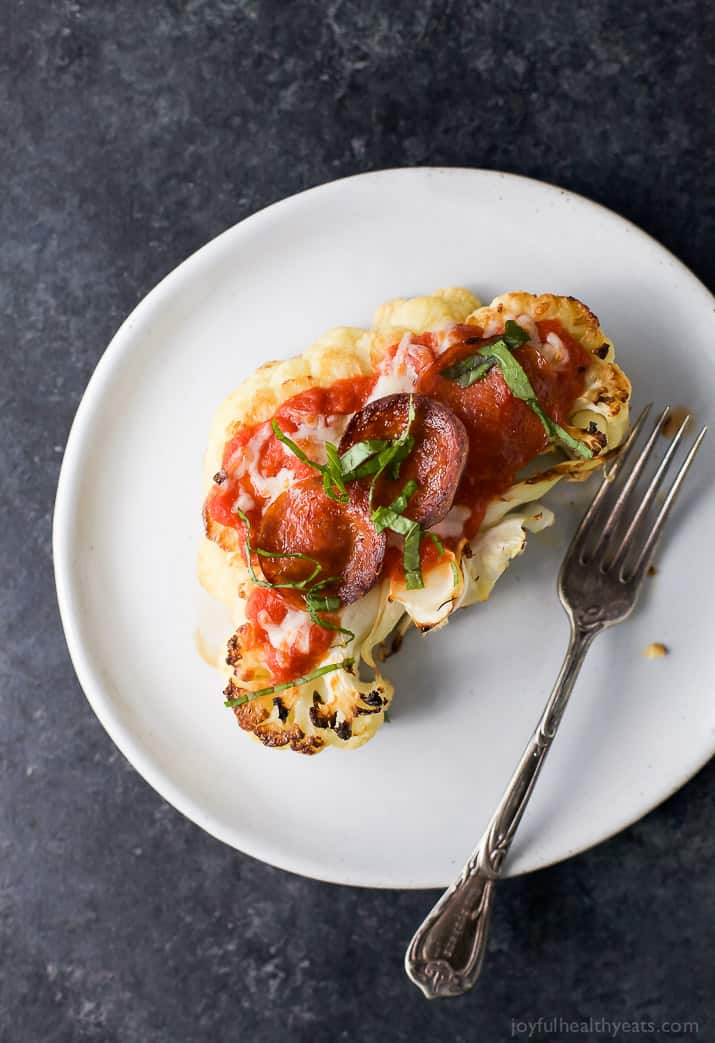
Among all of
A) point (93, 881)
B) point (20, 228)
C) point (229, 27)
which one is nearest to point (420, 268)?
point (229, 27)

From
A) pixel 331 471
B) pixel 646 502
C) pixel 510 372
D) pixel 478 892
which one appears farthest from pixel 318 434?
pixel 478 892

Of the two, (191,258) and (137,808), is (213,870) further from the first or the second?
(191,258)

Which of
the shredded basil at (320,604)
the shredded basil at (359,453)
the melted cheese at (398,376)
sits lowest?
the shredded basil at (320,604)

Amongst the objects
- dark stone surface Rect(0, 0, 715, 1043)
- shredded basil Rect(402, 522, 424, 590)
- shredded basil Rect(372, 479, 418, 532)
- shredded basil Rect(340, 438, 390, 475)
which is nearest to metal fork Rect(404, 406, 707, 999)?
dark stone surface Rect(0, 0, 715, 1043)

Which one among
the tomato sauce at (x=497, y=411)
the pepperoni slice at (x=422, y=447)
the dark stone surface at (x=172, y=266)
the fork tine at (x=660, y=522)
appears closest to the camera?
the pepperoni slice at (x=422, y=447)

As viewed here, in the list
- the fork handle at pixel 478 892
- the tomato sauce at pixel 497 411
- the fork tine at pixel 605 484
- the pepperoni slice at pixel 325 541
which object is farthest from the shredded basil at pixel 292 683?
the fork tine at pixel 605 484

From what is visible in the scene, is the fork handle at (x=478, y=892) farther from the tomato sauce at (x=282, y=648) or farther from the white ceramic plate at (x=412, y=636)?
the tomato sauce at (x=282, y=648)
